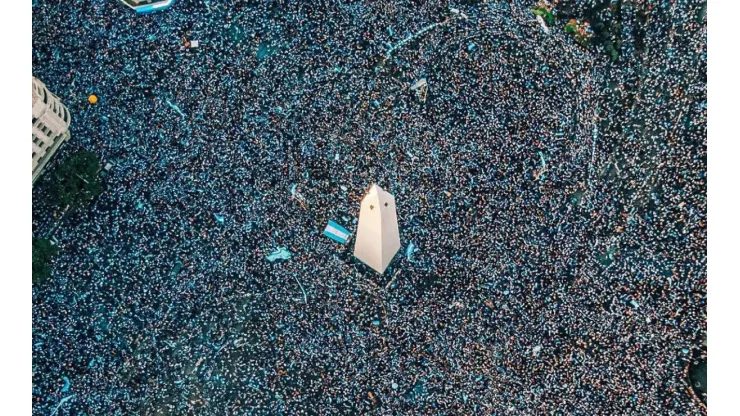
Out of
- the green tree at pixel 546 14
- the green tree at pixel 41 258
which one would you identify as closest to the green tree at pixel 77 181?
the green tree at pixel 41 258

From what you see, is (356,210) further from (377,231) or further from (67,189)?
(67,189)

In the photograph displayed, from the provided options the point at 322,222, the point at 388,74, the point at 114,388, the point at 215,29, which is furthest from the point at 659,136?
the point at 114,388

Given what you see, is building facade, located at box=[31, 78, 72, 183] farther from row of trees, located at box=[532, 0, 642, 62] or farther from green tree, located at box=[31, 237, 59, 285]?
row of trees, located at box=[532, 0, 642, 62]

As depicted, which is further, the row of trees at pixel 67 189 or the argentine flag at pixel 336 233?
the argentine flag at pixel 336 233

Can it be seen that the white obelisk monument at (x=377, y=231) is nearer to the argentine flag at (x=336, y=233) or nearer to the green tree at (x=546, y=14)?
the argentine flag at (x=336, y=233)

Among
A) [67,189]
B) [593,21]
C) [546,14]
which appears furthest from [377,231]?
[67,189]

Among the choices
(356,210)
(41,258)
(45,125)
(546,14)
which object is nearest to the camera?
(45,125)

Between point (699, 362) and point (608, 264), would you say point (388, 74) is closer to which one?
point (608, 264)

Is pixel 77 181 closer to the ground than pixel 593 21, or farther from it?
closer to the ground
